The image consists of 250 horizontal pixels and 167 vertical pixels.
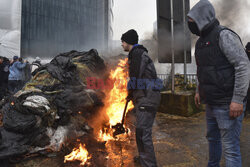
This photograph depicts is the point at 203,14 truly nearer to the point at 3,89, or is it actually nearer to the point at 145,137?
the point at 145,137

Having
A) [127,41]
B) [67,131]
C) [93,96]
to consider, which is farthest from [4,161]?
[127,41]

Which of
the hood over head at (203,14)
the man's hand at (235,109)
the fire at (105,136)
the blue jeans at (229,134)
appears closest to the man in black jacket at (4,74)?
the fire at (105,136)

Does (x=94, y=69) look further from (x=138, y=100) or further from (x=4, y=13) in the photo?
(x=4, y=13)

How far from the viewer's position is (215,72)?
5.34ft

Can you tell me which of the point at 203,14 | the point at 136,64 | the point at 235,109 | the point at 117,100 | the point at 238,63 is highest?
the point at 203,14

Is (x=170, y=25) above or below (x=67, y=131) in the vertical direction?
above

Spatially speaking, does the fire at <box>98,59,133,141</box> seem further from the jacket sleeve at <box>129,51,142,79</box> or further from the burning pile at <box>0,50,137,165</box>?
the jacket sleeve at <box>129,51,142,79</box>

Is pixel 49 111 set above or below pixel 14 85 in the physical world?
below

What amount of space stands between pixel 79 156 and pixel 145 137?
50.0 inches

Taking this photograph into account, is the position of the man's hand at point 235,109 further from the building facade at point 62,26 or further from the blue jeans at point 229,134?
the building facade at point 62,26

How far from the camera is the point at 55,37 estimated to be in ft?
62.0

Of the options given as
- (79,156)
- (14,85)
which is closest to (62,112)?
(79,156)

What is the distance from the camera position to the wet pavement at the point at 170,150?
2.49 meters

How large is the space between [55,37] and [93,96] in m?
17.8
